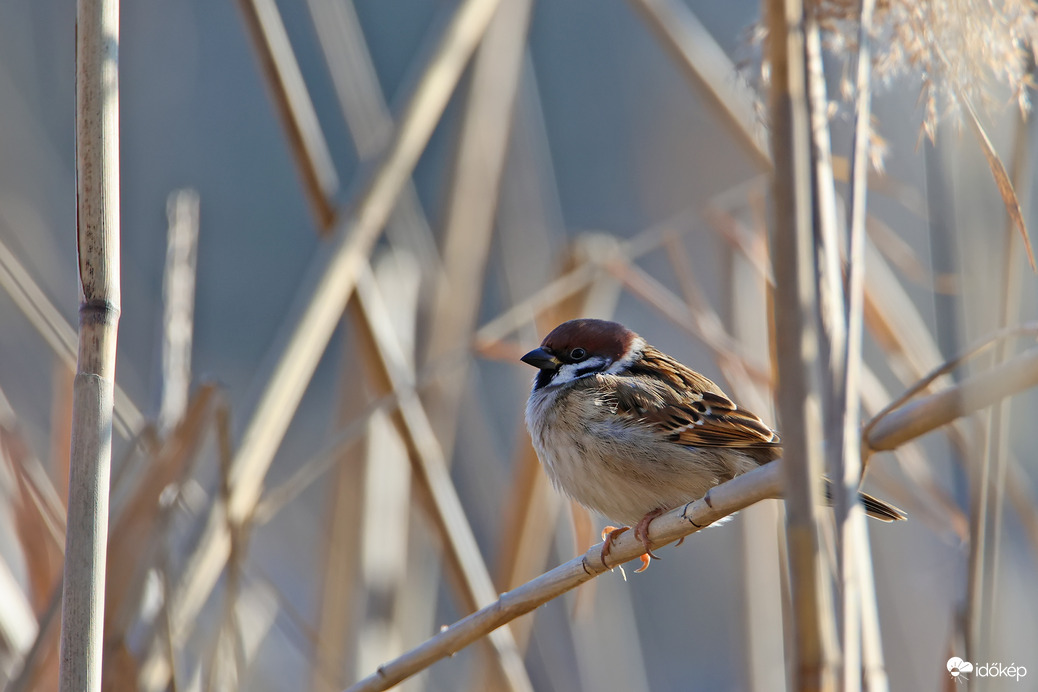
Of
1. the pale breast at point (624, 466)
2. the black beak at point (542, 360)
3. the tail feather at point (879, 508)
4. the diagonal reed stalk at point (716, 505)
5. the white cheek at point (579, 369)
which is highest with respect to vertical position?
the black beak at point (542, 360)

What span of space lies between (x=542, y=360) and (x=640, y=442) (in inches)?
16.6

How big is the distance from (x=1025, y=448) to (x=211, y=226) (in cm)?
398

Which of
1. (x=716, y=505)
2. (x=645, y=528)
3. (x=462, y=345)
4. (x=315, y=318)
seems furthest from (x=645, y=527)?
(x=462, y=345)

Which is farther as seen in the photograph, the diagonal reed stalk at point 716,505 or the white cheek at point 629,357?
the white cheek at point 629,357

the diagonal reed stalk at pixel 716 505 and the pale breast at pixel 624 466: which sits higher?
the pale breast at pixel 624 466

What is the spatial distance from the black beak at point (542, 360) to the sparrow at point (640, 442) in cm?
12

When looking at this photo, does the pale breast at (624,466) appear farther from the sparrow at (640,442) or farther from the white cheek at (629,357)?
the white cheek at (629,357)

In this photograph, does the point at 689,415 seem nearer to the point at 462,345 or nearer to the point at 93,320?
the point at 462,345

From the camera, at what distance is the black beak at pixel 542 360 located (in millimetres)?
2562

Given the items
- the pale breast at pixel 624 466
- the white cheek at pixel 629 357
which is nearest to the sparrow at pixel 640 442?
the pale breast at pixel 624 466

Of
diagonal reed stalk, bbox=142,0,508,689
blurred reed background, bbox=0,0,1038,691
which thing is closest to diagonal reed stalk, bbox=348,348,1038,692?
blurred reed background, bbox=0,0,1038,691

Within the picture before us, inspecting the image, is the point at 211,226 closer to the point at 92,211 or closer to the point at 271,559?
the point at 271,559

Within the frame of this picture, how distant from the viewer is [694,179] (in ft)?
12.7

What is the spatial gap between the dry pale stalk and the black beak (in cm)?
134
